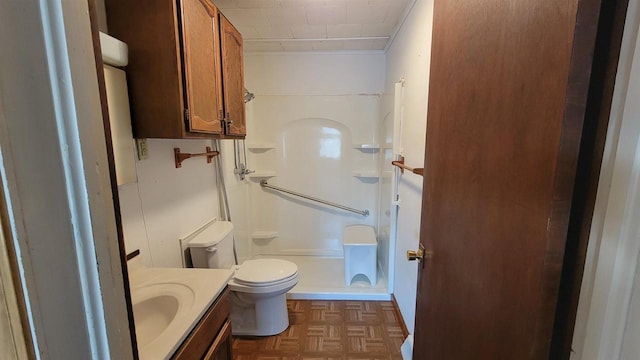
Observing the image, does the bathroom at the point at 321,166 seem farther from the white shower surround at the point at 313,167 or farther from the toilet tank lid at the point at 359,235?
the toilet tank lid at the point at 359,235

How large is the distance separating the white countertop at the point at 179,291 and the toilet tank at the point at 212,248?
39 centimetres

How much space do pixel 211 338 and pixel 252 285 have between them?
2.36ft

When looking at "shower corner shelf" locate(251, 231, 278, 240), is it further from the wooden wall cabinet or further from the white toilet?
the wooden wall cabinet

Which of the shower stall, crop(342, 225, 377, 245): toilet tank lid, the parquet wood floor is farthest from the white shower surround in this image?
the parquet wood floor

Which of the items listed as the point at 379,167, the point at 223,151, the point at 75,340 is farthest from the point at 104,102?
the point at 379,167

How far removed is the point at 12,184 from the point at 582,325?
788mm

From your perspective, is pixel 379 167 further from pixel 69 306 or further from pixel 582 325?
pixel 69 306

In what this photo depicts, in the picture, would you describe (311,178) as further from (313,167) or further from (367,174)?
(367,174)

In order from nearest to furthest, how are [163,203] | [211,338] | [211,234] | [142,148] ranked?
[211,338]
[142,148]
[163,203]
[211,234]

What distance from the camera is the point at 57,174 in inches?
13.7

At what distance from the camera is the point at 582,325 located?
0.42m

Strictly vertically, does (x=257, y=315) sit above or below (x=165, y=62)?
below

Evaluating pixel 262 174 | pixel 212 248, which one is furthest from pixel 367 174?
pixel 212 248

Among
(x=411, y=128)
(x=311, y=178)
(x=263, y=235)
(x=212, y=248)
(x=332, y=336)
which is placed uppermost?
(x=411, y=128)
